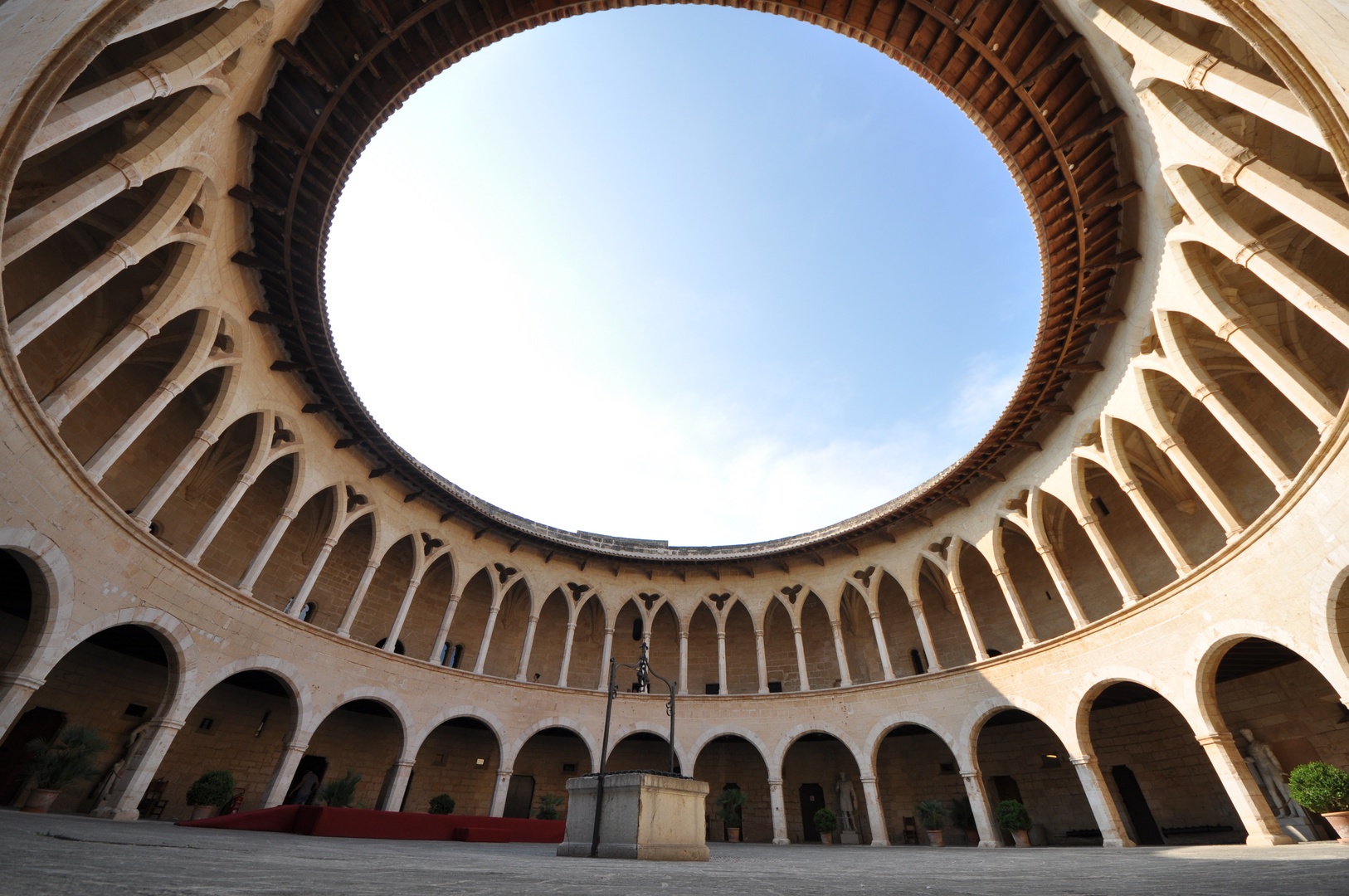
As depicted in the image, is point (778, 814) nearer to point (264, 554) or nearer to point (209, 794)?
point (209, 794)

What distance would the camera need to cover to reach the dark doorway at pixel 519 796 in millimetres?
21797

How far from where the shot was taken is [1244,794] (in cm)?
1191

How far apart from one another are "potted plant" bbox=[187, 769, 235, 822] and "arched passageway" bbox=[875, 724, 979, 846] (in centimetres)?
1798

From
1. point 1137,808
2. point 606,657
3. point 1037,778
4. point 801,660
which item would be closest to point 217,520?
point 606,657

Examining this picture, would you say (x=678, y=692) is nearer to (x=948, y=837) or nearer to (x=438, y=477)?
(x=948, y=837)

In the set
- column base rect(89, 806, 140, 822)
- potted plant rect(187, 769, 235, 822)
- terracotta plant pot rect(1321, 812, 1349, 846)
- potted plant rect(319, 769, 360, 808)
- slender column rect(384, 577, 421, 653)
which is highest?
slender column rect(384, 577, 421, 653)

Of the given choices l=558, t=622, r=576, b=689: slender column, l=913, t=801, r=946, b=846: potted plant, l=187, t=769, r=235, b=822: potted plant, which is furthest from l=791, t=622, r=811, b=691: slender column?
l=187, t=769, r=235, b=822: potted plant

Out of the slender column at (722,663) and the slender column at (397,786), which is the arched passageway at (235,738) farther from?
the slender column at (722,663)

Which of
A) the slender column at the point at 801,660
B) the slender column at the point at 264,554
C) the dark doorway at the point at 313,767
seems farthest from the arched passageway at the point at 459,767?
the slender column at the point at 801,660

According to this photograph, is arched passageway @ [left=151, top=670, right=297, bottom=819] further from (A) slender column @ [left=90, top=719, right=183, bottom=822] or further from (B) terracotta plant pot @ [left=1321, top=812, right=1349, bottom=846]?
(B) terracotta plant pot @ [left=1321, top=812, right=1349, bottom=846]

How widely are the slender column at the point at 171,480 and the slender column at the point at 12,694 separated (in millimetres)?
2981

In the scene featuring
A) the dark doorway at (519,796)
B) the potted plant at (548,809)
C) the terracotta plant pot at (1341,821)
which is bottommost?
the terracotta plant pot at (1341,821)

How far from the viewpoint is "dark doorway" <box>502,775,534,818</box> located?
858 inches

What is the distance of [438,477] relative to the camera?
742 inches
